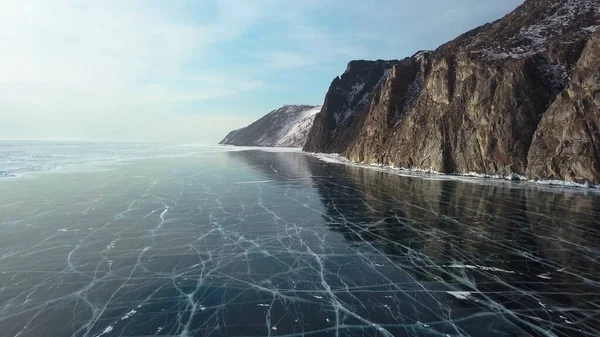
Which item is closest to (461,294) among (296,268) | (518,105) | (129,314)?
(296,268)

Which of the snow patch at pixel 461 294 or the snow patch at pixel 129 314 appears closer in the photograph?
the snow patch at pixel 129 314

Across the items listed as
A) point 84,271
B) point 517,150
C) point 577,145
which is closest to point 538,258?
point 84,271

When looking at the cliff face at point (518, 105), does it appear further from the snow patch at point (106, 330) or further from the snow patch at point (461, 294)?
the snow patch at point (106, 330)

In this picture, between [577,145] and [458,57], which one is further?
[458,57]

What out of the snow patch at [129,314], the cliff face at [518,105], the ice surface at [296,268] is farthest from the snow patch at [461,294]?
the cliff face at [518,105]

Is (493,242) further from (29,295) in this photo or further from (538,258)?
(29,295)
